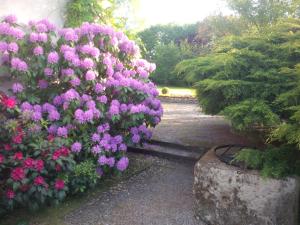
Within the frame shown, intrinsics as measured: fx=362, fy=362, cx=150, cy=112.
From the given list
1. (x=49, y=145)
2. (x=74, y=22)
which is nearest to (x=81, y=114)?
(x=49, y=145)

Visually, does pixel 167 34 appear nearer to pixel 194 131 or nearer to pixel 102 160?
pixel 194 131

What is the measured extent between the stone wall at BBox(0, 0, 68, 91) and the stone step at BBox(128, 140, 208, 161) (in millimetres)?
Answer: 2384

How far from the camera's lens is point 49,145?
4.18 m

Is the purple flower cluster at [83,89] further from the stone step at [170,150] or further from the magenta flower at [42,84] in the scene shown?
the stone step at [170,150]

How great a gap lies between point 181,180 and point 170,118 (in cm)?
342

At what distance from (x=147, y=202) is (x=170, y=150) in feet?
5.16

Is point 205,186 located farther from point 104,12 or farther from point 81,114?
point 104,12

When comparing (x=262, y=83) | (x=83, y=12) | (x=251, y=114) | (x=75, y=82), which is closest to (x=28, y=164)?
(x=75, y=82)

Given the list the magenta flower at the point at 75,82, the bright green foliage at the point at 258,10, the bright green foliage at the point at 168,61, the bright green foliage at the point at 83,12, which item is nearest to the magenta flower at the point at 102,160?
the magenta flower at the point at 75,82

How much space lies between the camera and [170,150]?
5.89 meters

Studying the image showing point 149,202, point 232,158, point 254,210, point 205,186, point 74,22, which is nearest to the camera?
point 254,210

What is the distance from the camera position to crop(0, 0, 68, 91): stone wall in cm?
574

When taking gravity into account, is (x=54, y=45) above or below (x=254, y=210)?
above

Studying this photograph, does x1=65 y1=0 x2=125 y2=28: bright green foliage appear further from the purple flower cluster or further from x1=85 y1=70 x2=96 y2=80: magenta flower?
x1=85 y1=70 x2=96 y2=80: magenta flower
